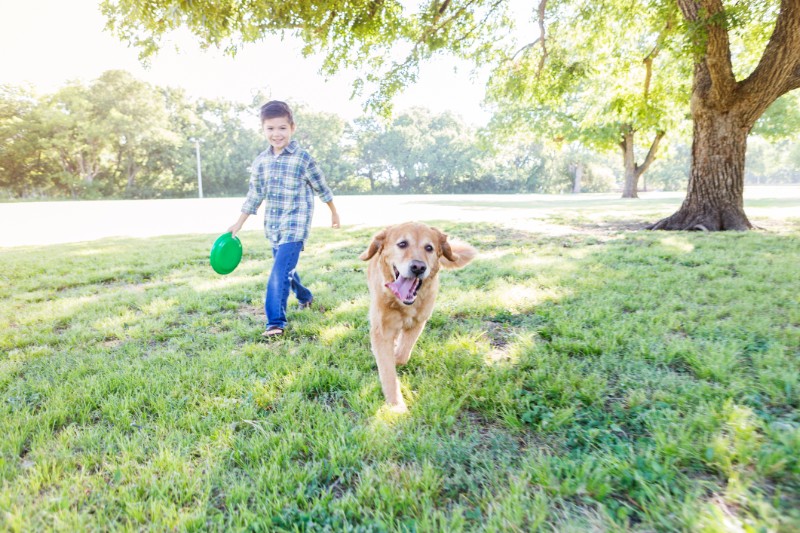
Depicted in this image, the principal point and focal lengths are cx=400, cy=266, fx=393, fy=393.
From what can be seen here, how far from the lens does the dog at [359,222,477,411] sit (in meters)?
3.06

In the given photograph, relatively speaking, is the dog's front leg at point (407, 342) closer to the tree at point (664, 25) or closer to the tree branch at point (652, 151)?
the tree at point (664, 25)

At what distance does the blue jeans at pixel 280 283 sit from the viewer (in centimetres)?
419


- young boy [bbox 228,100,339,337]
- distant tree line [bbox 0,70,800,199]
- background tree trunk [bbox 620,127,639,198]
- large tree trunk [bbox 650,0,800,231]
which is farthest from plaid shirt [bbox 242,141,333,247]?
background tree trunk [bbox 620,127,639,198]

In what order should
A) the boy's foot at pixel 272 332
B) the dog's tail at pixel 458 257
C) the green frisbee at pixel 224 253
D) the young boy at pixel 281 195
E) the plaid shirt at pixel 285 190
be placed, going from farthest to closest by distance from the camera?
the green frisbee at pixel 224 253 < the plaid shirt at pixel 285 190 < the young boy at pixel 281 195 < the boy's foot at pixel 272 332 < the dog's tail at pixel 458 257

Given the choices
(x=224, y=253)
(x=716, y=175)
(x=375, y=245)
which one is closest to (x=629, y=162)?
(x=716, y=175)

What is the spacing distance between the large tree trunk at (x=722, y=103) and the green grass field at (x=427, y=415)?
5394mm

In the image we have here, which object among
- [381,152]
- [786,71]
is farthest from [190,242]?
[381,152]

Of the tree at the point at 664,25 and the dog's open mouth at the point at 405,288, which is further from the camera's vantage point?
the tree at the point at 664,25

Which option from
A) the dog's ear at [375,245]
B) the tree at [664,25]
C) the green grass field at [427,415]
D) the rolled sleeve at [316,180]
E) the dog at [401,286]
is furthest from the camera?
the tree at [664,25]

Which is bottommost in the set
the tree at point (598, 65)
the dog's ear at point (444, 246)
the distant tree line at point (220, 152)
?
the dog's ear at point (444, 246)

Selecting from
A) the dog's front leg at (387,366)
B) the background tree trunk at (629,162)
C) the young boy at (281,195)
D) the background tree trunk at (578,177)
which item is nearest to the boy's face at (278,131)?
the young boy at (281,195)

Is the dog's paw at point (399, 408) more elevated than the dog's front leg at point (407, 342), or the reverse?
the dog's front leg at point (407, 342)

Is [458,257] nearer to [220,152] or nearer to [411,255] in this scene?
[411,255]

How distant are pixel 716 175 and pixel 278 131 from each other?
1040cm
